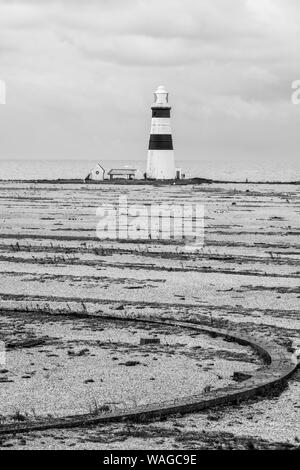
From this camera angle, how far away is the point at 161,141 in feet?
225

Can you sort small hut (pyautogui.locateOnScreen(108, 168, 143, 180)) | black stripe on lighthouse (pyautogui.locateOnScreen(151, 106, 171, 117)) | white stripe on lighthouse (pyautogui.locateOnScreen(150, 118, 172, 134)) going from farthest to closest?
1. small hut (pyautogui.locateOnScreen(108, 168, 143, 180))
2. black stripe on lighthouse (pyautogui.locateOnScreen(151, 106, 171, 117))
3. white stripe on lighthouse (pyautogui.locateOnScreen(150, 118, 172, 134))

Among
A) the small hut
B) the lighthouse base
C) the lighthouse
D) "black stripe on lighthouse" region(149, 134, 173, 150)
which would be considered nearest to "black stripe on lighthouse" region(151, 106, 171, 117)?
the lighthouse

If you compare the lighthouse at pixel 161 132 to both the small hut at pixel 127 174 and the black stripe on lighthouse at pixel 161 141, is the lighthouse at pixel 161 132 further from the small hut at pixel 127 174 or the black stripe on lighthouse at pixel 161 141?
the small hut at pixel 127 174

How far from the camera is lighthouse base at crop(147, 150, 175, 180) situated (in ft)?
227

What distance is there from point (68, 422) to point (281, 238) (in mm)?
18109

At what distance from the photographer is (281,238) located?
2494 cm

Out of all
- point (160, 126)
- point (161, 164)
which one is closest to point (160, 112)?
point (160, 126)

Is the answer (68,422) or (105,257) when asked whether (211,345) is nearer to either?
(68,422)

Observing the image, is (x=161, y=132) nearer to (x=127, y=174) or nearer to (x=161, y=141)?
(x=161, y=141)

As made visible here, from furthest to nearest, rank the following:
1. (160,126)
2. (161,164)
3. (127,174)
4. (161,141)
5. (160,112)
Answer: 1. (127,174)
2. (161,164)
3. (161,141)
4. (160,112)
5. (160,126)

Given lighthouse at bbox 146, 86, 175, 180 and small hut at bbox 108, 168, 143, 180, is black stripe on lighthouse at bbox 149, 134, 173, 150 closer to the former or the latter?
lighthouse at bbox 146, 86, 175, 180

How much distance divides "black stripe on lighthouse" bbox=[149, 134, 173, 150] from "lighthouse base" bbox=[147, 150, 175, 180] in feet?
1.10

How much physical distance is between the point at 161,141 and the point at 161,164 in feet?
7.68

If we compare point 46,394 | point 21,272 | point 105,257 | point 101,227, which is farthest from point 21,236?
point 46,394
